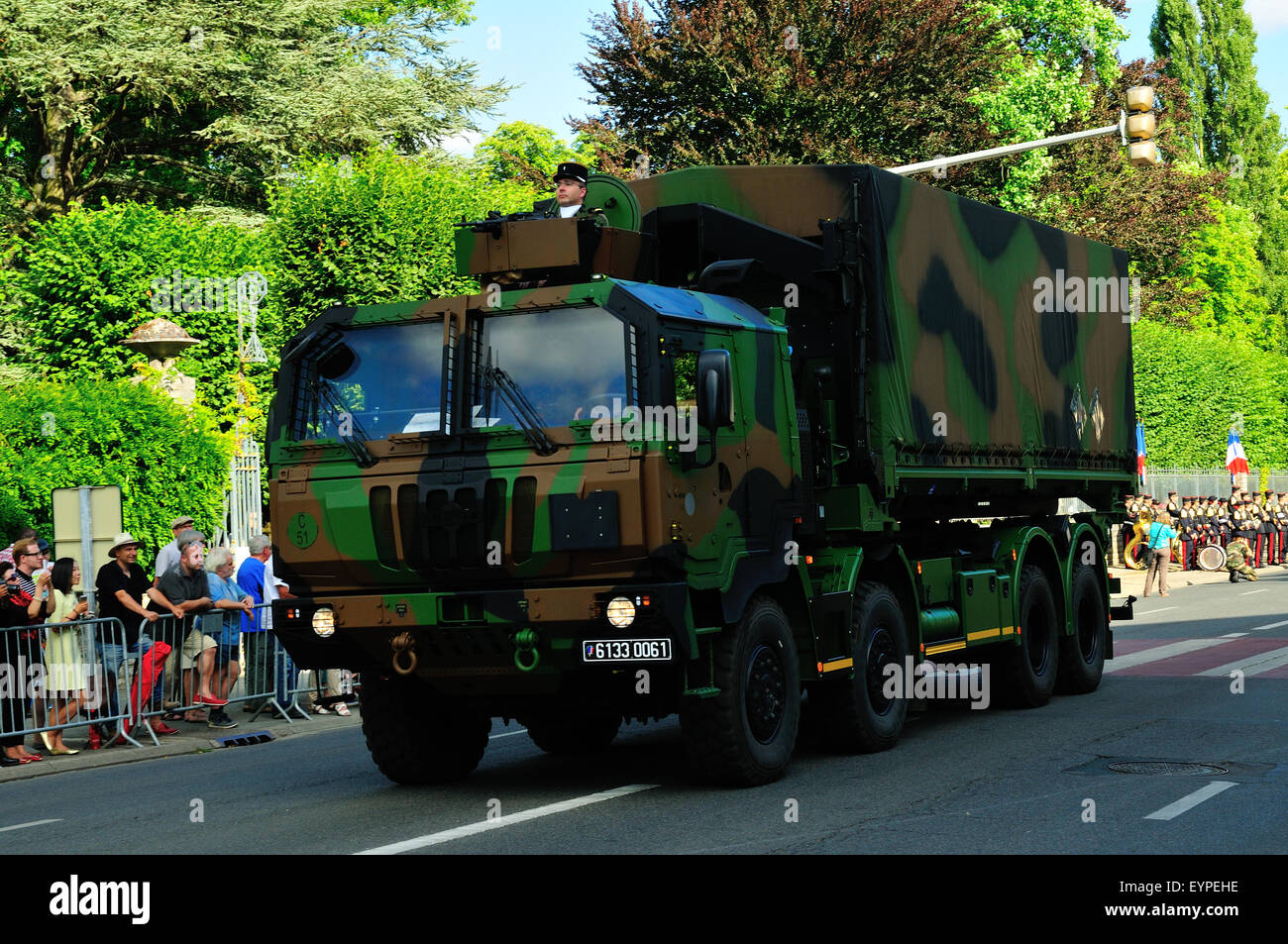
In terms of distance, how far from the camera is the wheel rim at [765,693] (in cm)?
945

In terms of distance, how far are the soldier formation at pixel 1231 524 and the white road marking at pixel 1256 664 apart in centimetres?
1980

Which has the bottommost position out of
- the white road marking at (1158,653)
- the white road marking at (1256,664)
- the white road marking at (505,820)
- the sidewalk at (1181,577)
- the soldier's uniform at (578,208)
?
the sidewalk at (1181,577)

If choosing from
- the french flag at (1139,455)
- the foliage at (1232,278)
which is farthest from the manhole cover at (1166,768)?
the foliage at (1232,278)

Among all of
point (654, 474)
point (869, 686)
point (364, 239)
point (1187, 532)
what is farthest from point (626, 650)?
point (1187, 532)

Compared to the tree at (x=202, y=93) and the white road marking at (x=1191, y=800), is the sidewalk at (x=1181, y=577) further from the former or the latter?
the white road marking at (x=1191, y=800)

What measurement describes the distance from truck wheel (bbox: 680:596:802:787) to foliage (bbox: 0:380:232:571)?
1197 centimetres

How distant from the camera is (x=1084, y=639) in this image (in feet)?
49.0

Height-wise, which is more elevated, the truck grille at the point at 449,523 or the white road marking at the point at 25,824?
the truck grille at the point at 449,523

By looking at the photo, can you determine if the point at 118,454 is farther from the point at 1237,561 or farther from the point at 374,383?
the point at 1237,561

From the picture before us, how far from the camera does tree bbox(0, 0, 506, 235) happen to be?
3050 centimetres

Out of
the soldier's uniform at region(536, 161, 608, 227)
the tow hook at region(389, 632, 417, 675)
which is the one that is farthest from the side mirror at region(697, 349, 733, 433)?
the tow hook at region(389, 632, 417, 675)

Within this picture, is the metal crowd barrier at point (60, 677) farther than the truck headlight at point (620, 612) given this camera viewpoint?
Yes

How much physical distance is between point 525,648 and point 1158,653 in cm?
1170
